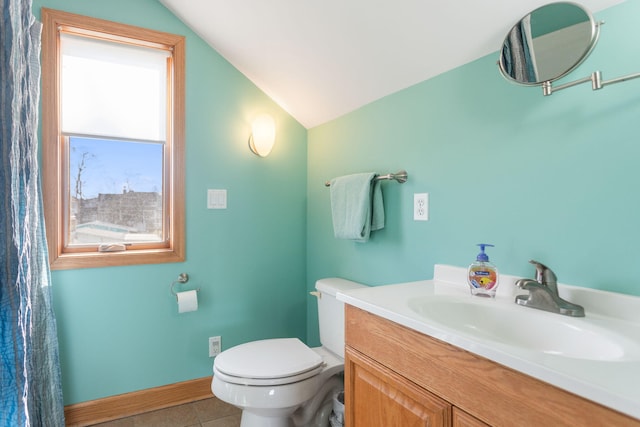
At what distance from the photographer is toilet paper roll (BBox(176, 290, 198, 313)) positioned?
192 cm

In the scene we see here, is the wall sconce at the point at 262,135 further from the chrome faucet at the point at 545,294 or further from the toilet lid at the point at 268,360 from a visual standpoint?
the chrome faucet at the point at 545,294

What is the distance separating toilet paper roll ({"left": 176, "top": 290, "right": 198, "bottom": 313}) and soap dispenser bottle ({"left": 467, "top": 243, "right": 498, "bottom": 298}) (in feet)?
4.72

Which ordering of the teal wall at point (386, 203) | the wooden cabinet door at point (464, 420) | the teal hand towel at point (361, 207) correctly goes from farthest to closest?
the teal hand towel at point (361, 207) < the teal wall at point (386, 203) < the wooden cabinet door at point (464, 420)

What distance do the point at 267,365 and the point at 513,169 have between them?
121 cm

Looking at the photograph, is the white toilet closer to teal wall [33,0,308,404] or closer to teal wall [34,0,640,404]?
teal wall [34,0,640,404]

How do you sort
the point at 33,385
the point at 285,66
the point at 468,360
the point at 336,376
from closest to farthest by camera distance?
1. the point at 468,360
2. the point at 33,385
3. the point at 336,376
4. the point at 285,66

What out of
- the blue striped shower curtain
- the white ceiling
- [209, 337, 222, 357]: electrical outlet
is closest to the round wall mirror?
the white ceiling

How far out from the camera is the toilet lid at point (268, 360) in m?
1.45

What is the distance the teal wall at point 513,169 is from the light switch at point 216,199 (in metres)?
0.80

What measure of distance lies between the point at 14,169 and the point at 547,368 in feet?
4.71

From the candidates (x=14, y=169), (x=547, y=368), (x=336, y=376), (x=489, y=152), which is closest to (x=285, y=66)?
(x=489, y=152)

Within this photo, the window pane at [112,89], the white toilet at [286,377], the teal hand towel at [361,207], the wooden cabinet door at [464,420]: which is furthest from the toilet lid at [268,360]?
the window pane at [112,89]

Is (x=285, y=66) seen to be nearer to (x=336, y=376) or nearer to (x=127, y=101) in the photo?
(x=127, y=101)

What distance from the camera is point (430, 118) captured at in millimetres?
1476
